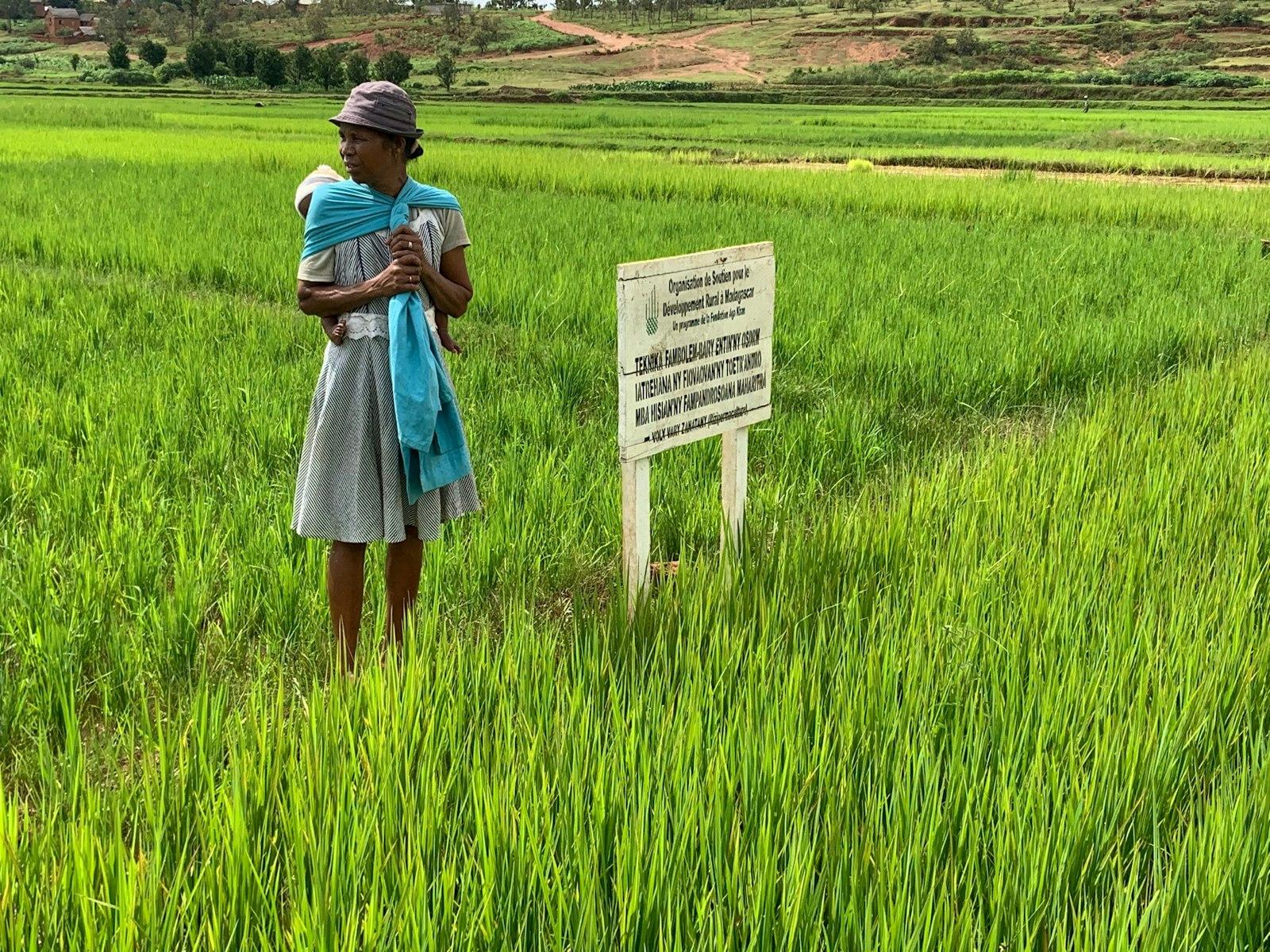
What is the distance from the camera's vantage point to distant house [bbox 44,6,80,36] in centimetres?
9544

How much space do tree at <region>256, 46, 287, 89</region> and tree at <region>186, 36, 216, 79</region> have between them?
4246 millimetres

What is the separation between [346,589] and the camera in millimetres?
2500

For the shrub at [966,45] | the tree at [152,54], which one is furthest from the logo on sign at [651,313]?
the tree at [152,54]

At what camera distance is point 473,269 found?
7.56 metres

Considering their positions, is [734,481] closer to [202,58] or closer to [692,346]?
[692,346]

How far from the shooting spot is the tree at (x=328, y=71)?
53.8 m

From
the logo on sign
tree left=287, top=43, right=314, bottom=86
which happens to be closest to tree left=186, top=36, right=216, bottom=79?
tree left=287, top=43, right=314, bottom=86

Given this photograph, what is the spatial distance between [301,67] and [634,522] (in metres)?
63.5

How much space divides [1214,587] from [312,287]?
229 cm

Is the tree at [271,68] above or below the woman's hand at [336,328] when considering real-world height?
above

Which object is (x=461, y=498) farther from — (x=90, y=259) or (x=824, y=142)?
(x=824, y=142)

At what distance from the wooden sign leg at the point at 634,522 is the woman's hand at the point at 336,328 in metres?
0.74

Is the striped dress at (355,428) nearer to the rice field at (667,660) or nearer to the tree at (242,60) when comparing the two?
the rice field at (667,660)

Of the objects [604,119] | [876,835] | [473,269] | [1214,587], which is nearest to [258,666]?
[876,835]
